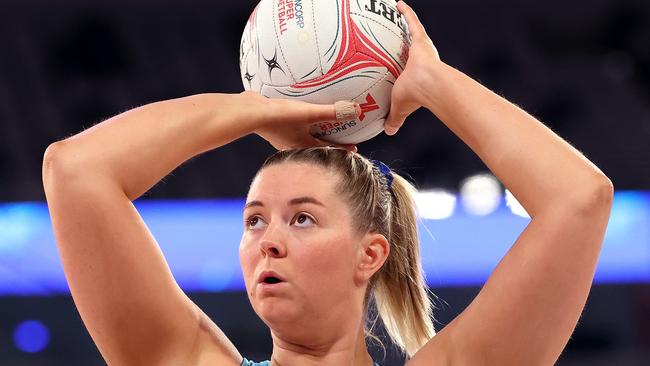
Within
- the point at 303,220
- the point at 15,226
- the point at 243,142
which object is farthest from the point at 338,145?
the point at 243,142

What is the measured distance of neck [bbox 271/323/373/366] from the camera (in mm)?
2209

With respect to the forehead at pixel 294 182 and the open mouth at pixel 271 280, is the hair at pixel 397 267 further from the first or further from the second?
the open mouth at pixel 271 280

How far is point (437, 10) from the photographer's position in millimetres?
8422

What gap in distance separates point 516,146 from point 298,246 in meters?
0.51

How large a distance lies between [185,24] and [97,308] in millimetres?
6739

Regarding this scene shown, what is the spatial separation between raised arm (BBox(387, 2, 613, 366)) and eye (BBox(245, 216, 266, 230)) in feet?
1.40

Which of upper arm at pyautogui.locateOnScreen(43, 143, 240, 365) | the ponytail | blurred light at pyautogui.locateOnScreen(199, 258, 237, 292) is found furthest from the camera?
blurred light at pyautogui.locateOnScreen(199, 258, 237, 292)

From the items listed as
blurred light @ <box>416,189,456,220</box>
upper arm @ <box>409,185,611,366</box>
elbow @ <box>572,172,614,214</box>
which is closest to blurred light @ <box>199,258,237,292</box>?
blurred light @ <box>416,189,456,220</box>

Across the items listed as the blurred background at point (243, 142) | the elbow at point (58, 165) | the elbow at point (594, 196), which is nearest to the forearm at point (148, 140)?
the elbow at point (58, 165)

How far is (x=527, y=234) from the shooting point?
6.59 ft

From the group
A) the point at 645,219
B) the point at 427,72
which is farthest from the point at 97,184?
the point at 645,219

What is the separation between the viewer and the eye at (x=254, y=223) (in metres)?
2.13

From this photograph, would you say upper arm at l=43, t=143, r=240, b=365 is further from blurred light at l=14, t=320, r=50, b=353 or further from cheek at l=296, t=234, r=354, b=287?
blurred light at l=14, t=320, r=50, b=353

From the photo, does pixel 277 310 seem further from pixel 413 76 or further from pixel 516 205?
pixel 516 205
